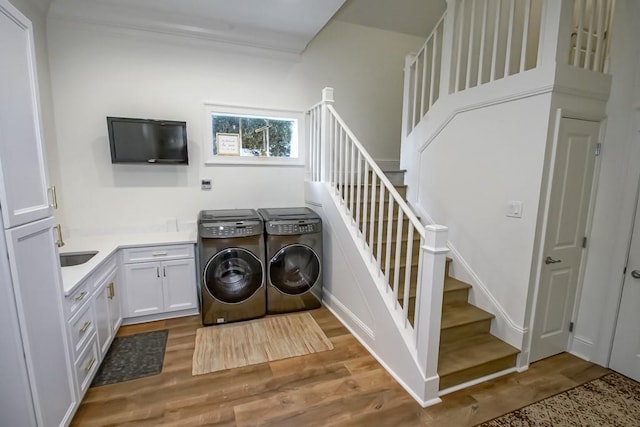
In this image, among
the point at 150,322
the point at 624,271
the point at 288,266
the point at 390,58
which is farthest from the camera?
the point at 390,58

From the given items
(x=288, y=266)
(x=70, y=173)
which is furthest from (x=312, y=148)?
(x=70, y=173)

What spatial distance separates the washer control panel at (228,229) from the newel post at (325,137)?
3.13ft

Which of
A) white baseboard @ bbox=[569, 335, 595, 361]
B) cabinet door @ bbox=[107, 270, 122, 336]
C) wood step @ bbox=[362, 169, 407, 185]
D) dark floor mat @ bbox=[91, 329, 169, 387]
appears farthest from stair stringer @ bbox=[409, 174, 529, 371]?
cabinet door @ bbox=[107, 270, 122, 336]

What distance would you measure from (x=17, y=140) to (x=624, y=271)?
4.00 metres

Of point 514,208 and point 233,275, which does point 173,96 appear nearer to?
point 233,275

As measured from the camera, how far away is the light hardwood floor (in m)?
1.85

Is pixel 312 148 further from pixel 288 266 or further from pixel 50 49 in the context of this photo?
pixel 50 49

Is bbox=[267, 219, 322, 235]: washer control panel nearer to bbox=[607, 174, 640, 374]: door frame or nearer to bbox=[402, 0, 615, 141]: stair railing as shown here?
bbox=[402, 0, 615, 141]: stair railing

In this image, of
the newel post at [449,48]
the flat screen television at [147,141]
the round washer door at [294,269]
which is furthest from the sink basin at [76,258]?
the newel post at [449,48]

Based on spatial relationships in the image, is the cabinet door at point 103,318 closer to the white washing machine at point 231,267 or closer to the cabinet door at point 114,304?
the cabinet door at point 114,304

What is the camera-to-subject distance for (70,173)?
3.01m

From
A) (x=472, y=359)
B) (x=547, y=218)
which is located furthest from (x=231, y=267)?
(x=547, y=218)

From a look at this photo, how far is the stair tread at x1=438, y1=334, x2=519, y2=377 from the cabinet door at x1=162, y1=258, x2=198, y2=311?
2.43m

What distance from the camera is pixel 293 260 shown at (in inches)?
126
